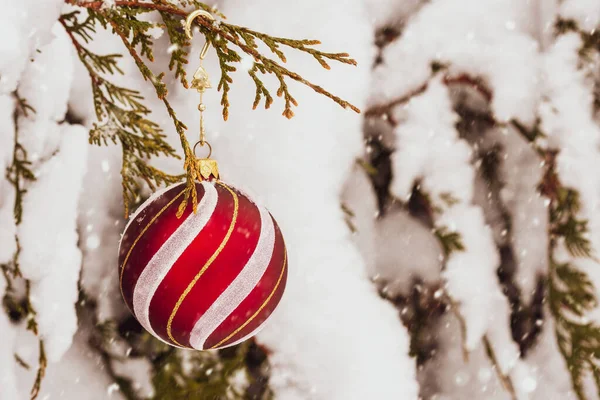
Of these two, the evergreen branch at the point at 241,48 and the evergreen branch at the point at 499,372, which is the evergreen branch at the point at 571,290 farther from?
the evergreen branch at the point at 241,48

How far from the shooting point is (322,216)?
1375mm

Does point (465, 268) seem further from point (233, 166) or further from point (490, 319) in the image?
point (233, 166)

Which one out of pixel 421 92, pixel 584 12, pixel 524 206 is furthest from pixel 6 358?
pixel 584 12

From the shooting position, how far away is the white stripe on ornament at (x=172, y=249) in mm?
706

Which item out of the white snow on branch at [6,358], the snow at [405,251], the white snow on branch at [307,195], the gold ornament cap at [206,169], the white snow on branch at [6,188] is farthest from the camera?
the snow at [405,251]

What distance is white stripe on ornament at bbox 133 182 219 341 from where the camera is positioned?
706 mm

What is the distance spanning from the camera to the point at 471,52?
1.41 m

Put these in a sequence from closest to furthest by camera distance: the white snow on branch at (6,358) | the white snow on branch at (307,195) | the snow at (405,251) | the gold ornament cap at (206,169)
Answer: the gold ornament cap at (206,169) < the white snow on branch at (6,358) < the white snow on branch at (307,195) < the snow at (405,251)

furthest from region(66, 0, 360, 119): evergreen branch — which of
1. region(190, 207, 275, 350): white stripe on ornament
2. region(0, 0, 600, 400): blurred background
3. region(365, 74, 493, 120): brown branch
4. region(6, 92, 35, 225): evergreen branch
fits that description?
region(365, 74, 493, 120): brown branch

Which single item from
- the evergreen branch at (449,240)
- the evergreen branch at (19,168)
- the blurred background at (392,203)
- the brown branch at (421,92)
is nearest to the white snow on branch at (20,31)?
the evergreen branch at (19,168)

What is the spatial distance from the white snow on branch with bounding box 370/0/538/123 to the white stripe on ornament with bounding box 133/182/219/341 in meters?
0.85

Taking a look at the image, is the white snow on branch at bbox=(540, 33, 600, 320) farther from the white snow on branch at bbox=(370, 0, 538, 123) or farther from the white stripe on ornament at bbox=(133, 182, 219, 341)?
the white stripe on ornament at bbox=(133, 182, 219, 341)

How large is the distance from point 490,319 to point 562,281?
0.79ft

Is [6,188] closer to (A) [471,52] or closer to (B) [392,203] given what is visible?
(B) [392,203]
